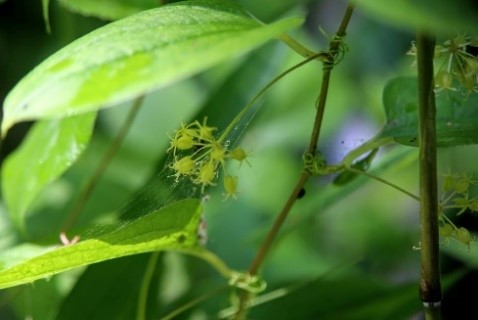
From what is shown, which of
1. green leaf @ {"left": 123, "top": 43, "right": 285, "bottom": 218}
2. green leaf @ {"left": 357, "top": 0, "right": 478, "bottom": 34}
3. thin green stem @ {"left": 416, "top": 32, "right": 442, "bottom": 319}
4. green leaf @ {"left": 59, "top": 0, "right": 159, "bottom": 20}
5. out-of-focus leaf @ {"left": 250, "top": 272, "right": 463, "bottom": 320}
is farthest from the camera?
out-of-focus leaf @ {"left": 250, "top": 272, "right": 463, "bottom": 320}

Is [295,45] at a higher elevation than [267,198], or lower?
higher

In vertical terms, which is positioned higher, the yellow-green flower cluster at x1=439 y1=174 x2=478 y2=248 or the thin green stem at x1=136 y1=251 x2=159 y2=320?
the yellow-green flower cluster at x1=439 y1=174 x2=478 y2=248

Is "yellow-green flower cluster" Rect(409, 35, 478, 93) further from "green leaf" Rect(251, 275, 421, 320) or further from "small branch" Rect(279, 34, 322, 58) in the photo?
"green leaf" Rect(251, 275, 421, 320)

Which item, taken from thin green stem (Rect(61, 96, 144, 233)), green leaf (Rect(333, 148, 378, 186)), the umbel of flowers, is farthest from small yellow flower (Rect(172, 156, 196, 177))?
thin green stem (Rect(61, 96, 144, 233))

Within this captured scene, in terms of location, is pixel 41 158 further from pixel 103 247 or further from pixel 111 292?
pixel 103 247

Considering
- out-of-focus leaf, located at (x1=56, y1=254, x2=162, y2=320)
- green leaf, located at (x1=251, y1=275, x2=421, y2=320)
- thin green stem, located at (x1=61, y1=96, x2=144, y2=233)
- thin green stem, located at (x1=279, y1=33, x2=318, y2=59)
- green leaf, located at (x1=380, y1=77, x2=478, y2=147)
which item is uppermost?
thin green stem, located at (x1=279, y1=33, x2=318, y2=59)

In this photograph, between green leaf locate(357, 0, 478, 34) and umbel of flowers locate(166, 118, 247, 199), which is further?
umbel of flowers locate(166, 118, 247, 199)

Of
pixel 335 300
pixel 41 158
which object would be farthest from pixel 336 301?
pixel 41 158

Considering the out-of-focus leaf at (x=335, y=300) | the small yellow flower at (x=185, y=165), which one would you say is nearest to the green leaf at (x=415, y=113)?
the small yellow flower at (x=185, y=165)
